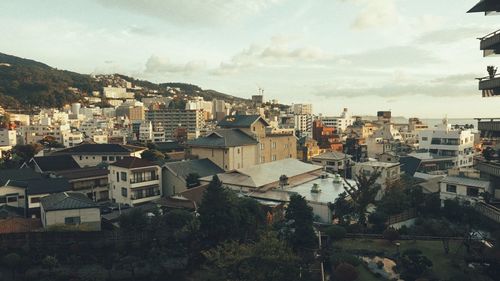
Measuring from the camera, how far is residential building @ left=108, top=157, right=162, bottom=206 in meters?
37.2

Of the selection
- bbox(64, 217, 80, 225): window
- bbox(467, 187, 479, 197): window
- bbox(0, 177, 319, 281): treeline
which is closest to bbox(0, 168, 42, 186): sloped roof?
bbox(64, 217, 80, 225): window

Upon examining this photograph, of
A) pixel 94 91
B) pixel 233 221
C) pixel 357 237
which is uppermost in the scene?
pixel 94 91

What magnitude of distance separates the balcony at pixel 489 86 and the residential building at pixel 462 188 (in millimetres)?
18533

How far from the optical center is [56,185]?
1428 inches

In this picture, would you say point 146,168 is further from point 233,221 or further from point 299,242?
point 299,242

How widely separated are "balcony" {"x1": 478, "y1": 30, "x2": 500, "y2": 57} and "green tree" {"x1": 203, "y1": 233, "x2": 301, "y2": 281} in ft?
45.3

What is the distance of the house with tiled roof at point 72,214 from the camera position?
92.0 feet

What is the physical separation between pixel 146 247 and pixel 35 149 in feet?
175

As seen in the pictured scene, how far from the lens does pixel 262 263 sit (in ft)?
60.6

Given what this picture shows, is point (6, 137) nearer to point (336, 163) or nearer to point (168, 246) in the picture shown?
point (168, 246)

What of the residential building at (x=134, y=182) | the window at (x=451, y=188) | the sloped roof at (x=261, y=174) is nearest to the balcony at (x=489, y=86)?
the window at (x=451, y=188)

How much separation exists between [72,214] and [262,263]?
59.8ft

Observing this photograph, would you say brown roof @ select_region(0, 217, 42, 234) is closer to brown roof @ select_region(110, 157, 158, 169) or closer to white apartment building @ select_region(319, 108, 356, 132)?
brown roof @ select_region(110, 157, 158, 169)

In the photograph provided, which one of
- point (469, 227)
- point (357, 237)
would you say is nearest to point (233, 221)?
point (357, 237)
